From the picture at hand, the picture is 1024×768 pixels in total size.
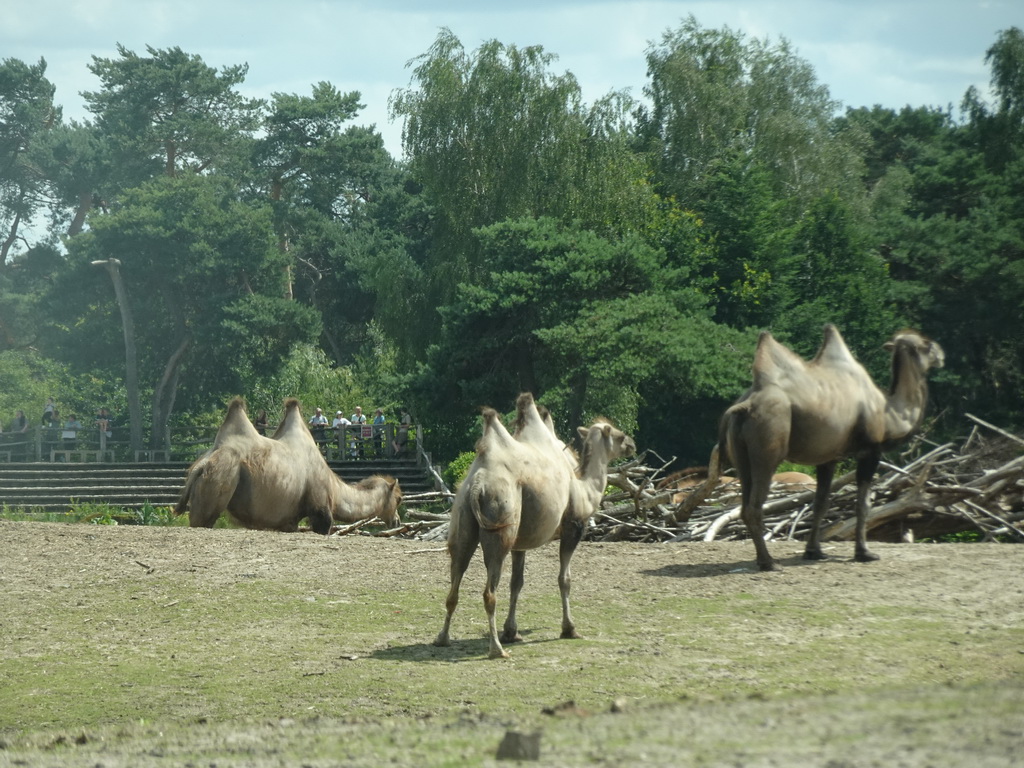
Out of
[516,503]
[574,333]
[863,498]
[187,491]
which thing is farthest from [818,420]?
[574,333]

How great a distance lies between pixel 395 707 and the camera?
7.16 meters

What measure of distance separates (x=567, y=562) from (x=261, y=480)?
7.86 m

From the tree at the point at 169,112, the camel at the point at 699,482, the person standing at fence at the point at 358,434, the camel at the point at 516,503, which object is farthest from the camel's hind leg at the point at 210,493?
the tree at the point at 169,112

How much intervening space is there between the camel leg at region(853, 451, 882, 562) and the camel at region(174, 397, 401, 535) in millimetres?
7102

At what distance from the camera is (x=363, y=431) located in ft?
129

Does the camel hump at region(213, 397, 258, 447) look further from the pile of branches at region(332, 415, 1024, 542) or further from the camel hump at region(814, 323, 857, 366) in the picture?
the camel hump at region(814, 323, 857, 366)

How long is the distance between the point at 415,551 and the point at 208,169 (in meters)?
52.1

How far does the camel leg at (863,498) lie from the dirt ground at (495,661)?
225 mm

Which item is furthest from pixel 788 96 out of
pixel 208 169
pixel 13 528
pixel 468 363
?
pixel 13 528

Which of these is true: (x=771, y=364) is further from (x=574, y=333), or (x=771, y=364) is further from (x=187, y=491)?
(x=574, y=333)

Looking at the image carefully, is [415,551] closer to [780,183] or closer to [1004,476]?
[1004,476]

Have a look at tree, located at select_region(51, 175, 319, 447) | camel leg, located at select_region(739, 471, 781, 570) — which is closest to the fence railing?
tree, located at select_region(51, 175, 319, 447)

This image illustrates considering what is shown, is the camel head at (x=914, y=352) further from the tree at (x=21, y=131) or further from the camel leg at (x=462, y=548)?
the tree at (x=21, y=131)

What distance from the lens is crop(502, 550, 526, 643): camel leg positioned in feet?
30.0
